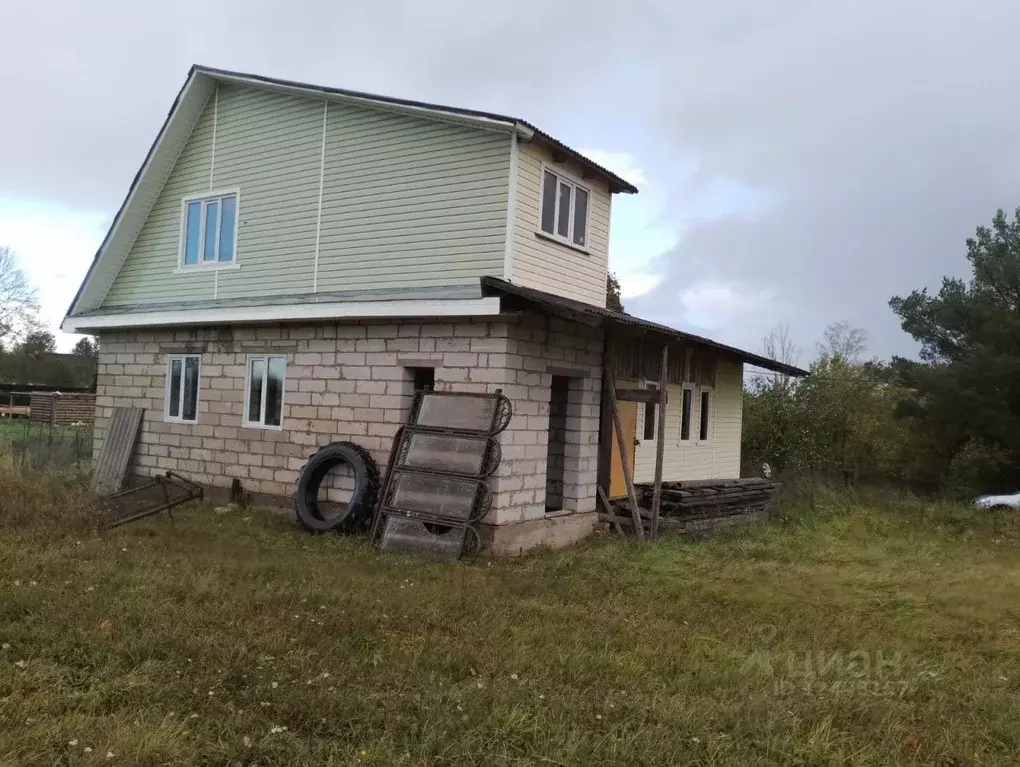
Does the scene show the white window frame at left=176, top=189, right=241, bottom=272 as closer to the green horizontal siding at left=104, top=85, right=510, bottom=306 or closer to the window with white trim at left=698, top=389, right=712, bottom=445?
the green horizontal siding at left=104, top=85, right=510, bottom=306

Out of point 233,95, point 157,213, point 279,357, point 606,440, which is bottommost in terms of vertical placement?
point 606,440

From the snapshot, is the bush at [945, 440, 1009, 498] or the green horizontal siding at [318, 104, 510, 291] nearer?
the green horizontal siding at [318, 104, 510, 291]

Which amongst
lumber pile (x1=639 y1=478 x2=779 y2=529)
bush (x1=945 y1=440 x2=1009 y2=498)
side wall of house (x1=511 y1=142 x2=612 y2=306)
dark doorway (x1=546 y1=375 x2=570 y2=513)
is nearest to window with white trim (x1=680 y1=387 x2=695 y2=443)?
lumber pile (x1=639 y1=478 x2=779 y2=529)

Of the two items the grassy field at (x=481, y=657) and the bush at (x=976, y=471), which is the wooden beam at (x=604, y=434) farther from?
the bush at (x=976, y=471)

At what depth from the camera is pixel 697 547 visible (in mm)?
10398

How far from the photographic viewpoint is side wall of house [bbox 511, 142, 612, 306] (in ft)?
34.6

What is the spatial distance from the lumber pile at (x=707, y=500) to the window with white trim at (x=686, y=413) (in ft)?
3.12

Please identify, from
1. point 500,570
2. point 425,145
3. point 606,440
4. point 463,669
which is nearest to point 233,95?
point 425,145

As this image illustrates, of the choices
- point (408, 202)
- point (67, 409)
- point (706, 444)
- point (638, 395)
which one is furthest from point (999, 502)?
point (67, 409)

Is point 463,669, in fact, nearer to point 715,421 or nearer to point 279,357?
point 279,357

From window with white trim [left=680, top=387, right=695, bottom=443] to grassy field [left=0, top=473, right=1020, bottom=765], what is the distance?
5.92m

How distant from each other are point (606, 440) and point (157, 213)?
9.05 metres

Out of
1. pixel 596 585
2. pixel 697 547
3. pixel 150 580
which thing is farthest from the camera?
pixel 697 547

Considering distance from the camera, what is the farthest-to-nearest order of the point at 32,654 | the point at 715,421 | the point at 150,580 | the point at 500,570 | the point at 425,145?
the point at 715,421
the point at 425,145
the point at 500,570
the point at 150,580
the point at 32,654
